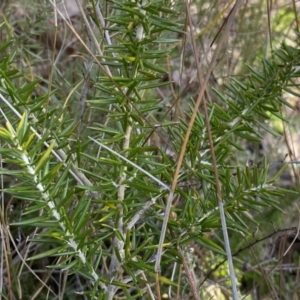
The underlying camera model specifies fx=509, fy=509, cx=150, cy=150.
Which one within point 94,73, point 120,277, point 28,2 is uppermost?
point 28,2

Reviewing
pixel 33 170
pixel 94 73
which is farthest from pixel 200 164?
pixel 94 73

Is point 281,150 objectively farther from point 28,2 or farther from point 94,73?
point 28,2

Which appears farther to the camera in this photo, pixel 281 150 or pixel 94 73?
pixel 281 150

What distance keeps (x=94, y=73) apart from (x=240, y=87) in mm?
453

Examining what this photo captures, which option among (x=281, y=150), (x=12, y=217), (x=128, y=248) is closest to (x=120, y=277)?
(x=128, y=248)

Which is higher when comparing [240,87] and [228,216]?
[240,87]

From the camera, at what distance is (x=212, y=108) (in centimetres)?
63

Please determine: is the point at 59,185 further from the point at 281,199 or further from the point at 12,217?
the point at 281,199

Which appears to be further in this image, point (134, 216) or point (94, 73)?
point (94, 73)

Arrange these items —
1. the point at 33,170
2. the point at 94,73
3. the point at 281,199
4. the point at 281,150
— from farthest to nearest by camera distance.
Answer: the point at 281,150 < the point at 281,199 < the point at 94,73 < the point at 33,170

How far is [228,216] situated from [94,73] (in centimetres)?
54

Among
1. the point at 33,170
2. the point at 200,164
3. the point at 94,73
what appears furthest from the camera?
the point at 94,73

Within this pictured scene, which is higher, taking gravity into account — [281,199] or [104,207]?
[104,207]

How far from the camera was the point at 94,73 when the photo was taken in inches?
41.3
